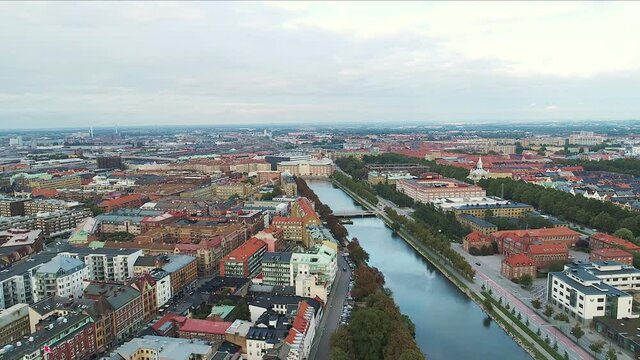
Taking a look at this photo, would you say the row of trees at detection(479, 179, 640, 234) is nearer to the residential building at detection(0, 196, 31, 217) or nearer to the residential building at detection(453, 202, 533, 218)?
the residential building at detection(453, 202, 533, 218)

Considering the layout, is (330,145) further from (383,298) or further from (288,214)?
(383,298)

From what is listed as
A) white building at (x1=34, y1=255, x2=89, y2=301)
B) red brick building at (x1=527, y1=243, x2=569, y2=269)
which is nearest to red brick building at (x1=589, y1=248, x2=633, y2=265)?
red brick building at (x1=527, y1=243, x2=569, y2=269)

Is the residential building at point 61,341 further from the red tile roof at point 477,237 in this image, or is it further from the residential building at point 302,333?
the red tile roof at point 477,237

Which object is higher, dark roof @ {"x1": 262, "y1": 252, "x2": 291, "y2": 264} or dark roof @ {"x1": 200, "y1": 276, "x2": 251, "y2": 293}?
dark roof @ {"x1": 262, "y1": 252, "x2": 291, "y2": 264}

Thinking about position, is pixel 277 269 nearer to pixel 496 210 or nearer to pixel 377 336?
pixel 377 336

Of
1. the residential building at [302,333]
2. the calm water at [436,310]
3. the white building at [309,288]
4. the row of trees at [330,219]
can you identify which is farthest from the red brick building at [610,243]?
the residential building at [302,333]

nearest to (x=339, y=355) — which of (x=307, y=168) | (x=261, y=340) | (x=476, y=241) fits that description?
(x=261, y=340)
